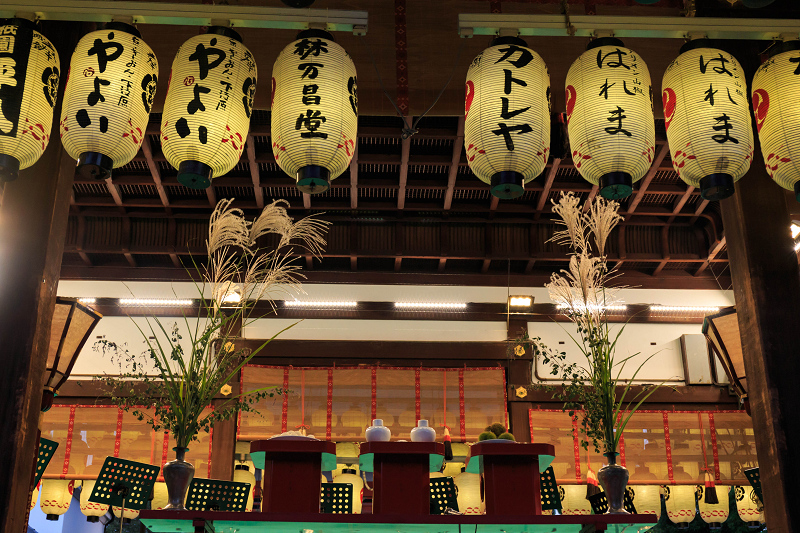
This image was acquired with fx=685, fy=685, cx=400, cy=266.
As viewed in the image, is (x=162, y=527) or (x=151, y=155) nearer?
(x=162, y=527)

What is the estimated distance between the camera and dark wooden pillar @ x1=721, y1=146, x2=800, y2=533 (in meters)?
3.39

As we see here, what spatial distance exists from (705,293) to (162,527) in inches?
284

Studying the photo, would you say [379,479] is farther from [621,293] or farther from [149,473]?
[621,293]

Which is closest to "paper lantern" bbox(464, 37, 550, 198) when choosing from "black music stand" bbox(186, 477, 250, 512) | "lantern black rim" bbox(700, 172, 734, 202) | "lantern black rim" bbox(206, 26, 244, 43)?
"lantern black rim" bbox(700, 172, 734, 202)

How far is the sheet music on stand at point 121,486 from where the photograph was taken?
13.9ft

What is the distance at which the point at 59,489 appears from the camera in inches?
278

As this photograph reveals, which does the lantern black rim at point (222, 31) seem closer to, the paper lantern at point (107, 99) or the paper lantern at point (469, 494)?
the paper lantern at point (107, 99)

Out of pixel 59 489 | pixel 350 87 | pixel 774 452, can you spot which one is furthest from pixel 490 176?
pixel 59 489

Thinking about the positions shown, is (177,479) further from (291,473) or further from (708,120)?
(708,120)

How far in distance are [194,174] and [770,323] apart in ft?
9.83

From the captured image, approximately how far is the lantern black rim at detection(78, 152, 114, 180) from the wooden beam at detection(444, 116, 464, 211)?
12.6ft

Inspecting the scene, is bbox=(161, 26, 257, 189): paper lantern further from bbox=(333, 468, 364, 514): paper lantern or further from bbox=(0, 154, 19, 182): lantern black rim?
bbox=(333, 468, 364, 514): paper lantern

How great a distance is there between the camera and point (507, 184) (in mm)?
3074

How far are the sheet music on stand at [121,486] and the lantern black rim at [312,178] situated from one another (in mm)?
2309
